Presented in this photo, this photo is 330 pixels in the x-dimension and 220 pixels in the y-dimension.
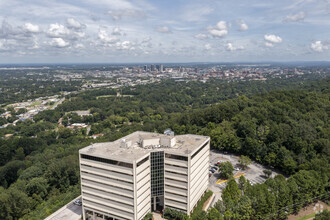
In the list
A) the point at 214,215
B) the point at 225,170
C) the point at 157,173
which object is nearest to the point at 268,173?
the point at 225,170

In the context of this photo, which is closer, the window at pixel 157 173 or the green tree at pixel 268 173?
the window at pixel 157 173

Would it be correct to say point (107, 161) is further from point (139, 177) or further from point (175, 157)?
point (175, 157)

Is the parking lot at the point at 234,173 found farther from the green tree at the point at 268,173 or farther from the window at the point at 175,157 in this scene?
the window at the point at 175,157

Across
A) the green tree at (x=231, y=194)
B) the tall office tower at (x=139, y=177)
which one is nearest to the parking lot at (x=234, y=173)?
the green tree at (x=231, y=194)

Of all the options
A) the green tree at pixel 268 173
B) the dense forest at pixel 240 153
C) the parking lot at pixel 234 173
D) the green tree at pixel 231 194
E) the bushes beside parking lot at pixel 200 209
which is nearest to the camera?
the bushes beside parking lot at pixel 200 209

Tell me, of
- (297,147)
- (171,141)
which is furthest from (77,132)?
(297,147)

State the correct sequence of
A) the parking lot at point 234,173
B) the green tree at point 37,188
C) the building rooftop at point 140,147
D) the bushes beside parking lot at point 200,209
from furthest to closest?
the green tree at point 37,188
the parking lot at point 234,173
the building rooftop at point 140,147
the bushes beside parking lot at point 200,209

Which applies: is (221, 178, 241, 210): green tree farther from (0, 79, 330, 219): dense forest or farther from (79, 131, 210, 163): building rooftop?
(79, 131, 210, 163): building rooftop
